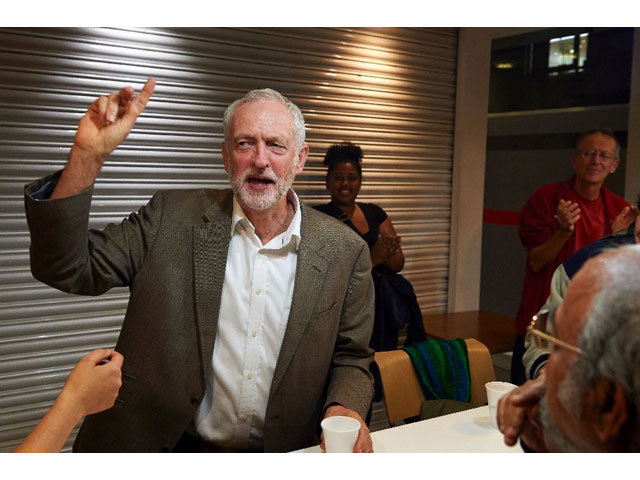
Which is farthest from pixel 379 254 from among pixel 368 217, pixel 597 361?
pixel 597 361

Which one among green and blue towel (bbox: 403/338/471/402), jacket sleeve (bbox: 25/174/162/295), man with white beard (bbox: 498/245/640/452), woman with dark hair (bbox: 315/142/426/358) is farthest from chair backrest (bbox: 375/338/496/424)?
man with white beard (bbox: 498/245/640/452)

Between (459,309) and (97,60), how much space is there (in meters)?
3.44

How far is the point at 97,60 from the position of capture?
3596mm

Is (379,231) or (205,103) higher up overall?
(205,103)

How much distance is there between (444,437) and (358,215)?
2259 millimetres

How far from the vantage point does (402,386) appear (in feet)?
7.95

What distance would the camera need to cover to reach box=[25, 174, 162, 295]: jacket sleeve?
1542 mm

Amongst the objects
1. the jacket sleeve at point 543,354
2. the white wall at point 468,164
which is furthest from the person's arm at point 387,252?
the jacket sleeve at point 543,354

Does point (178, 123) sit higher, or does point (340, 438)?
point (178, 123)

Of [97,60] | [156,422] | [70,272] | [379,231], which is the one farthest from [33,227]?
[379,231]

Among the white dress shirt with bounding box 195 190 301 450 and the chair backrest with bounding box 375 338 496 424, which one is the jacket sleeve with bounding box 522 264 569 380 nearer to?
the chair backrest with bounding box 375 338 496 424

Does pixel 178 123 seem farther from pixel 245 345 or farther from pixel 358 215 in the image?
pixel 245 345

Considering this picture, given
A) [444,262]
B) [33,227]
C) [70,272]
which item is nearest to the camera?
[33,227]

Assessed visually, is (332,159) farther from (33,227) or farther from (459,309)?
(33,227)
